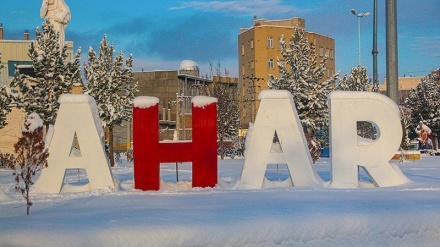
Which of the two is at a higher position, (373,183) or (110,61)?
(110,61)

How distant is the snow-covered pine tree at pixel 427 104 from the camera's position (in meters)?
58.5

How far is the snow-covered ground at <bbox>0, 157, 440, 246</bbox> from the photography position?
909cm

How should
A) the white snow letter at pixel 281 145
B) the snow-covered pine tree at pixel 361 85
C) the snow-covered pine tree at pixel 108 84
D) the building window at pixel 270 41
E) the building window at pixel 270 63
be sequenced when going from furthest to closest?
the building window at pixel 270 63, the building window at pixel 270 41, the snow-covered pine tree at pixel 361 85, the snow-covered pine tree at pixel 108 84, the white snow letter at pixel 281 145

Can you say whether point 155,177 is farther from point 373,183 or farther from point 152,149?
point 373,183

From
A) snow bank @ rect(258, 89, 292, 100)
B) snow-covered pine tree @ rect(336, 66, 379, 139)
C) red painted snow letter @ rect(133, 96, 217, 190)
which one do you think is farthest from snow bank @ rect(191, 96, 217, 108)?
snow-covered pine tree @ rect(336, 66, 379, 139)

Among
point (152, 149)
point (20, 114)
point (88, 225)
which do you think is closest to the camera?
point (88, 225)

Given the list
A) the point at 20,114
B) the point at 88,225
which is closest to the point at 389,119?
the point at 88,225

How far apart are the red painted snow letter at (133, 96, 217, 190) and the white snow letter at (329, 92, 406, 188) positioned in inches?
111

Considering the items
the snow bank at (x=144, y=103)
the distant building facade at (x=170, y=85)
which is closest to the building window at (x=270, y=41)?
the distant building facade at (x=170, y=85)

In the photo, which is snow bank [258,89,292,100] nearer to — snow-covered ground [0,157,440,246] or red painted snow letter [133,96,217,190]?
red painted snow letter [133,96,217,190]

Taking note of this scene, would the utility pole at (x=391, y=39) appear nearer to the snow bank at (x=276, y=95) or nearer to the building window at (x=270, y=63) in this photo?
the snow bank at (x=276, y=95)

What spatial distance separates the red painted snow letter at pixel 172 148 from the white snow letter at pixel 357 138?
283cm

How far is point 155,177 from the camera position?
14.8 meters

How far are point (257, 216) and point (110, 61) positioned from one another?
22.8 m
